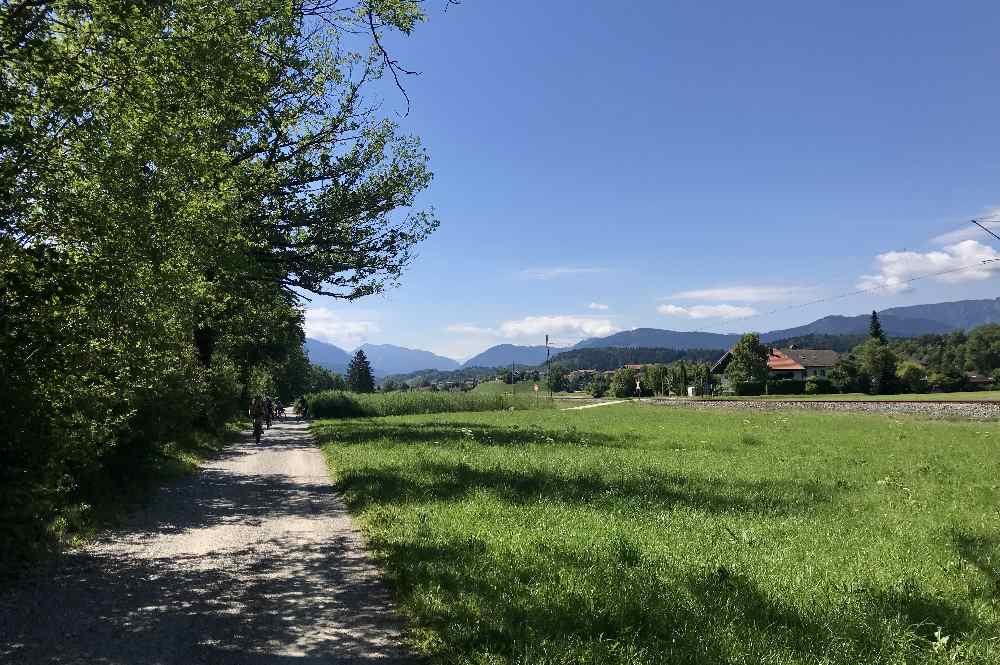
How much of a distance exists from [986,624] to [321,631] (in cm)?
587

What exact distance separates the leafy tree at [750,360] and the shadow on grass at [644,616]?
3659 inches

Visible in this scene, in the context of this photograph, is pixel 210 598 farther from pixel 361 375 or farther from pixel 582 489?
pixel 361 375

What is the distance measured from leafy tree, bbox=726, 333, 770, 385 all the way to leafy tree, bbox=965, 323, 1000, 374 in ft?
204

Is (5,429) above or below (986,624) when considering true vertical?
above

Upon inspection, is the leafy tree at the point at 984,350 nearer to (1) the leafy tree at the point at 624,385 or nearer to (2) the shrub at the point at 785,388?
(2) the shrub at the point at 785,388

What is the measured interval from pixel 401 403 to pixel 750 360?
204 feet

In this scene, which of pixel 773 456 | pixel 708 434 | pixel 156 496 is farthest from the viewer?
pixel 708 434

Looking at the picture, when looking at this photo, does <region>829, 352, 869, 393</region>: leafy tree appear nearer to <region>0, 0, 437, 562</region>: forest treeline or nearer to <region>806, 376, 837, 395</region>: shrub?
<region>806, 376, 837, 395</region>: shrub

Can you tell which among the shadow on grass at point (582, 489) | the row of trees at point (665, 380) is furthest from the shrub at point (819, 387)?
the shadow on grass at point (582, 489)

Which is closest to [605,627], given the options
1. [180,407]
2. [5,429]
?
[5,429]

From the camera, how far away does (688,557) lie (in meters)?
7.00

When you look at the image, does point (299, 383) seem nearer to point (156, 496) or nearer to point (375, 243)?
point (375, 243)

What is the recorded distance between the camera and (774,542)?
25.4 feet

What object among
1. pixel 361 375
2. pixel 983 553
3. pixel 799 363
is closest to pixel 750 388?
pixel 799 363
